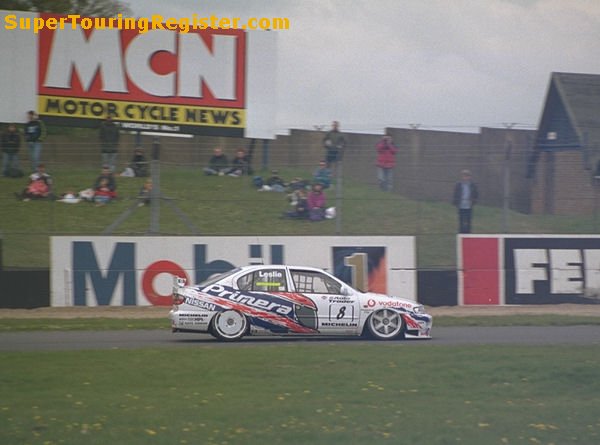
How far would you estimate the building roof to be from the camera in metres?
32.3

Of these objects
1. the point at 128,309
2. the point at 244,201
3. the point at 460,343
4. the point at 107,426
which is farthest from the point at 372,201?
the point at 107,426

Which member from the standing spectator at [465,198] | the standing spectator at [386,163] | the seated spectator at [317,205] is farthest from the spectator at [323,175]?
the standing spectator at [465,198]

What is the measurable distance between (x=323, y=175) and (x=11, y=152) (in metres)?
7.71

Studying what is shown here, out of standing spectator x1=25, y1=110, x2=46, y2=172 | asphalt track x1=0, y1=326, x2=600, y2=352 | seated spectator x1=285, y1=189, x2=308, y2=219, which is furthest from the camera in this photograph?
standing spectator x1=25, y1=110, x2=46, y2=172

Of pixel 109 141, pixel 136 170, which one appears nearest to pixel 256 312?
pixel 136 170

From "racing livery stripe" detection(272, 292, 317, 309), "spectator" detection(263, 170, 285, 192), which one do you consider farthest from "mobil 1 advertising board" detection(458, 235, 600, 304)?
"racing livery stripe" detection(272, 292, 317, 309)

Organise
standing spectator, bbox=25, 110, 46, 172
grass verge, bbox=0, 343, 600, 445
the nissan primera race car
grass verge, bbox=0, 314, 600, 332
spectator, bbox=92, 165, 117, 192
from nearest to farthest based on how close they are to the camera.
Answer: grass verge, bbox=0, 343, 600, 445 → the nissan primera race car → grass verge, bbox=0, 314, 600, 332 → spectator, bbox=92, 165, 117, 192 → standing spectator, bbox=25, 110, 46, 172

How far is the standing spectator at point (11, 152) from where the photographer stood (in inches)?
918

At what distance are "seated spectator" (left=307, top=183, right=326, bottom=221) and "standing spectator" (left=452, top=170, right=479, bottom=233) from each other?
315cm

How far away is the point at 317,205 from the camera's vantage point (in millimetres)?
22875

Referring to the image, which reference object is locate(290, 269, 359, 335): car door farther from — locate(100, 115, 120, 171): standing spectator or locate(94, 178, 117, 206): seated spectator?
locate(100, 115, 120, 171): standing spectator

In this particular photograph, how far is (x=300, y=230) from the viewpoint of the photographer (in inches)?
884

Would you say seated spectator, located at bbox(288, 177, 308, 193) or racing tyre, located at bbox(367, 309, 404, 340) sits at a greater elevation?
seated spectator, located at bbox(288, 177, 308, 193)

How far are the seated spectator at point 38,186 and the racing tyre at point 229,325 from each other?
935 centimetres
